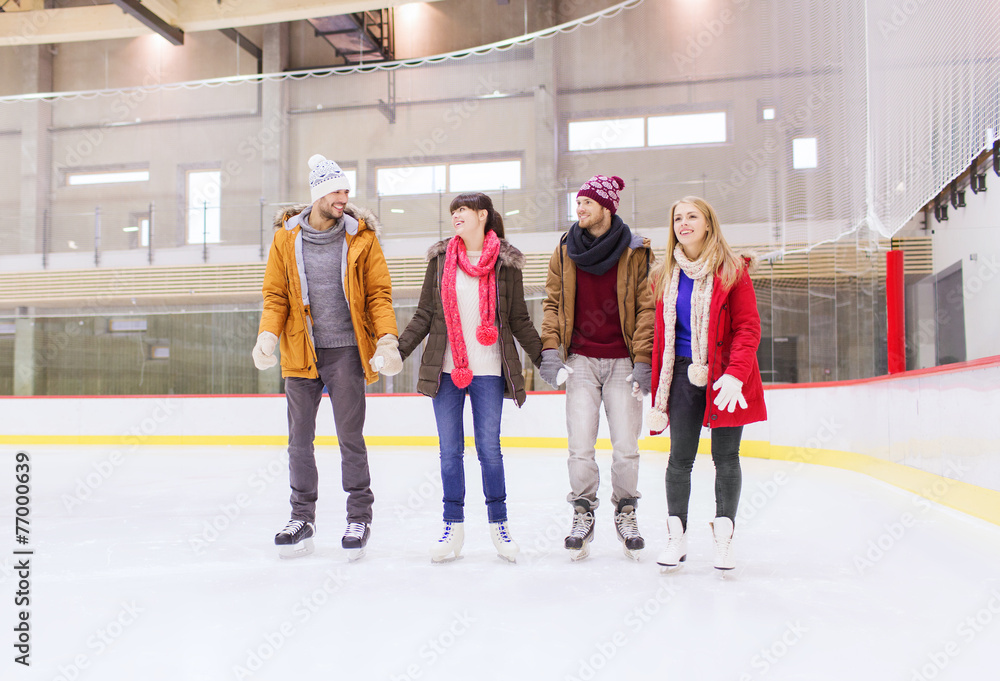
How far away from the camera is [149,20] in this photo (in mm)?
10109

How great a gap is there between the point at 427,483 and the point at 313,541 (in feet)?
5.92

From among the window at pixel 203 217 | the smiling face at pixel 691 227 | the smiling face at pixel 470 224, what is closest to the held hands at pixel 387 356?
the smiling face at pixel 470 224

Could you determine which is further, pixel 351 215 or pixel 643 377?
pixel 351 215

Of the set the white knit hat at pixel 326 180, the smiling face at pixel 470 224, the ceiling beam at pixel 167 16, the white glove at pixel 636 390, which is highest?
the ceiling beam at pixel 167 16

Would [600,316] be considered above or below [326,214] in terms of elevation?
below

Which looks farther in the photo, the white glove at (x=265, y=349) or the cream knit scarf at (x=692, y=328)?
the white glove at (x=265, y=349)

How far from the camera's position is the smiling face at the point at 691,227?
7.27ft
